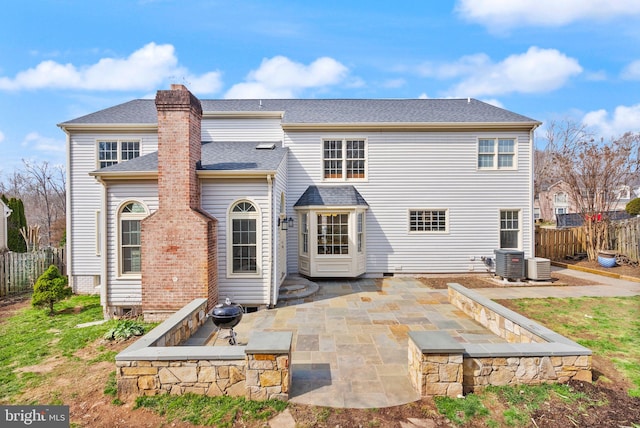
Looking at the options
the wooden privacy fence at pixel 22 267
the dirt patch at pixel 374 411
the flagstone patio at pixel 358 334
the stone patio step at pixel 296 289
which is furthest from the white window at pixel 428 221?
the wooden privacy fence at pixel 22 267

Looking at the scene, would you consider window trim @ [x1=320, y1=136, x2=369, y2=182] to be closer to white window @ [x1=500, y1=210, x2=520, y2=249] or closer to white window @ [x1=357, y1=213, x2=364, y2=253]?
white window @ [x1=357, y1=213, x2=364, y2=253]

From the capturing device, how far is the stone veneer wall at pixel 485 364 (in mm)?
3934

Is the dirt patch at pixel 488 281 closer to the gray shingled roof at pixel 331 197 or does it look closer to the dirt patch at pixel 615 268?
the dirt patch at pixel 615 268

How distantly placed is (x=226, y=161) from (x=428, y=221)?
7821 millimetres

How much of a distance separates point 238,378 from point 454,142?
11.1 m

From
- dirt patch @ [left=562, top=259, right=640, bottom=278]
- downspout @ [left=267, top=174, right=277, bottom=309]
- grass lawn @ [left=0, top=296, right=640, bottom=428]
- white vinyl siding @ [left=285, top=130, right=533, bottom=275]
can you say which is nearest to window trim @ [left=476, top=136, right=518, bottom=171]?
white vinyl siding @ [left=285, top=130, right=533, bottom=275]

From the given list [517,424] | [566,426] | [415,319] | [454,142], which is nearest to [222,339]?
[415,319]

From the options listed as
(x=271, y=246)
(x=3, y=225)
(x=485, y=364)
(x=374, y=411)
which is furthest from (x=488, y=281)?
(x=3, y=225)

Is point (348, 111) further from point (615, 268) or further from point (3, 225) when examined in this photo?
A: point (3, 225)

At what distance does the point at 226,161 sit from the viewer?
27.9ft

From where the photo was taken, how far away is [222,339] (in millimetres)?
5918

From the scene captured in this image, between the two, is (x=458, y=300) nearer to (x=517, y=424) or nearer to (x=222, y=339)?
(x=517, y=424)

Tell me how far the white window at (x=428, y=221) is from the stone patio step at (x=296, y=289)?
474cm

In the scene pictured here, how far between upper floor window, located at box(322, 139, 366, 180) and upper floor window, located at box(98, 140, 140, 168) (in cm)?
718
